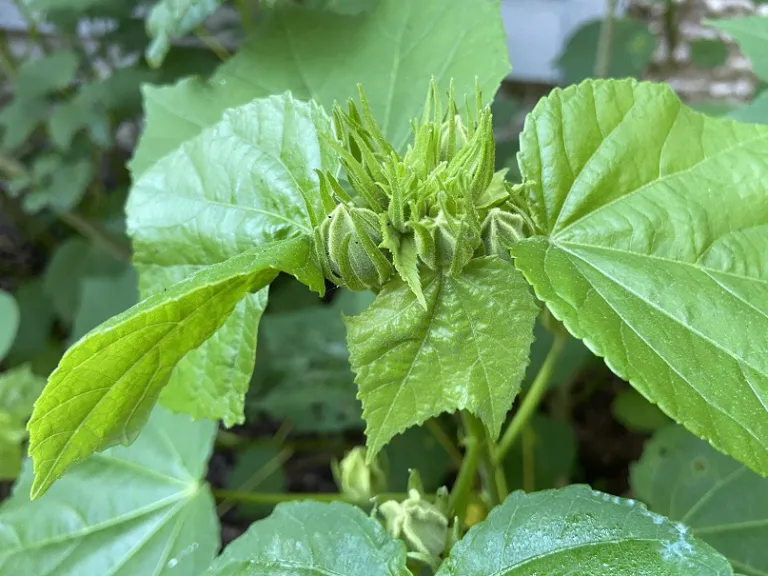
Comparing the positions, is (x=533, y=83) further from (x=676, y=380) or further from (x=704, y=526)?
(x=676, y=380)

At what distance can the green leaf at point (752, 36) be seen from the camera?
3.03 ft

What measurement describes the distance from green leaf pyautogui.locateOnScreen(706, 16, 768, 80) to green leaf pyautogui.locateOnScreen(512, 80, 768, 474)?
36 centimetres

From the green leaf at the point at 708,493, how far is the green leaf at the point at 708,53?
1.31 metres

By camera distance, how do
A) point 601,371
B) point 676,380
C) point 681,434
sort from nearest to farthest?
point 676,380 < point 681,434 < point 601,371

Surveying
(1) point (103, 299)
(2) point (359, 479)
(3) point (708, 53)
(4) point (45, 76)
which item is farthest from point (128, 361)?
(3) point (708, 53)

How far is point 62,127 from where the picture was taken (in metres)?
1.44

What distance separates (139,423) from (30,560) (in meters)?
0.41

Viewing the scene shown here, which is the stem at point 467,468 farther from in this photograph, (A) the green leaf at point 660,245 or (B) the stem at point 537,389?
(A) the green leaf at point 660,245

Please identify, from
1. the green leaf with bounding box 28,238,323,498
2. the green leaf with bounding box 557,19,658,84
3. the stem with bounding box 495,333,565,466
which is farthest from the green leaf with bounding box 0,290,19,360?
the green leaf with bounding box 557,19,658,84

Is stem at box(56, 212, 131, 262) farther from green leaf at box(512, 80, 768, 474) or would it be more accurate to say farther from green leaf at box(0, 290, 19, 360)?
green leaf at box(512, 80, 768, 474)

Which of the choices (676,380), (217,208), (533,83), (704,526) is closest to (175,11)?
(217,208)

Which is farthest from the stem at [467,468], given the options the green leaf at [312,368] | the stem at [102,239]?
the stem at [102,239]

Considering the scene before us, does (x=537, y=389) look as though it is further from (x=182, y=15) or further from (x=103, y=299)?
(x=103, y=299)

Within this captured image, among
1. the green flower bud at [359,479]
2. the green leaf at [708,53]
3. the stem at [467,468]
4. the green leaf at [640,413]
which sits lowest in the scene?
the green leaf at [640,413]
